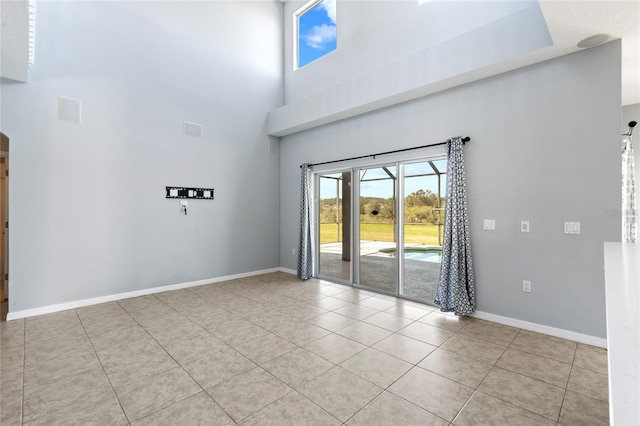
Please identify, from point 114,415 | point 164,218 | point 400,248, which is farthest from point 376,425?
point 164,218

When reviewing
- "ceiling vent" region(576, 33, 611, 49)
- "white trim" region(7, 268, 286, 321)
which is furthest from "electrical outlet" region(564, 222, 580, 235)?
"white trim" region(7, 268, 286, 321)

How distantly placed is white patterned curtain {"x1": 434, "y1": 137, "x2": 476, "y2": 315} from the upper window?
3.37 meters

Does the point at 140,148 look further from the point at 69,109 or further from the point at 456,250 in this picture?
the point at 456,250

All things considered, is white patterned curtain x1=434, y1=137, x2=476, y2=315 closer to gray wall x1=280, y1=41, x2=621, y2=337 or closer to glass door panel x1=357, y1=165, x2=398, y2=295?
gray wall x1=280, y1=41, x2=621, y2=337

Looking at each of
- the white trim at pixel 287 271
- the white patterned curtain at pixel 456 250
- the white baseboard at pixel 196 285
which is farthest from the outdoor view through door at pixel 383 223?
the white baseboard at pixel 196 285

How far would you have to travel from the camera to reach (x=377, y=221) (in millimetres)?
5160

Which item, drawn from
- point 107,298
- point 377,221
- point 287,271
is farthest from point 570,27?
point 107,298

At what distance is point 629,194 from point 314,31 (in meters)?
6.04

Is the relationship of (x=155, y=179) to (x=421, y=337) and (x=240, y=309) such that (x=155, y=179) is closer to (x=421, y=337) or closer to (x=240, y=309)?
(x=240, y=309)

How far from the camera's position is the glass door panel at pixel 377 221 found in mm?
4902

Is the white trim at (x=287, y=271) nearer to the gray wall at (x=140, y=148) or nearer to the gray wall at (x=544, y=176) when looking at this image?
the gray wall at (x=140, y=148)

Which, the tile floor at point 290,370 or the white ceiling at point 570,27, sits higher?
the white ceiling at point 570,27

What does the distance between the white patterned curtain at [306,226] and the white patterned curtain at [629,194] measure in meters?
4.69

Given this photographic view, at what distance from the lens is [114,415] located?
2.08 metres
